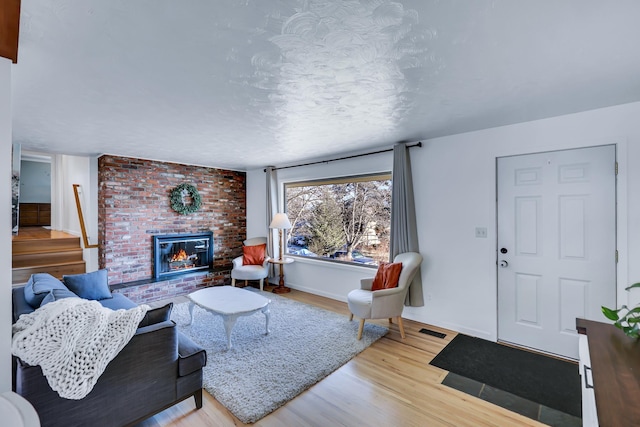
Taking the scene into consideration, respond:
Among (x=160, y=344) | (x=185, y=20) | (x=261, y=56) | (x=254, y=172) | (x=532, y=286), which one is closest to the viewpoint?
(x=185, y=20)

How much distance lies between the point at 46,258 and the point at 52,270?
389mm

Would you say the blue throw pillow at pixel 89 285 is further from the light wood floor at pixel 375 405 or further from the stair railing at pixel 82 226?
the light wood floor at pixel 375 405

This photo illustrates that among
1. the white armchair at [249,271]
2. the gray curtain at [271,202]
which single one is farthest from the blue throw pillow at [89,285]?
the gray curtain at [271,202]

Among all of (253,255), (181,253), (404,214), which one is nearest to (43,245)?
(181,253)

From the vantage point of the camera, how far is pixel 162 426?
1.89m

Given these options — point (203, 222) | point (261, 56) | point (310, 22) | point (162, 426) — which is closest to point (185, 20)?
point (261, 56)

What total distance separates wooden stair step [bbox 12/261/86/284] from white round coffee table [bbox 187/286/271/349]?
2.48 metres

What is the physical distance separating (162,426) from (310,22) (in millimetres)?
2596

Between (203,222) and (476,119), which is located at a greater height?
(476,119)

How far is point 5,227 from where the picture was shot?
1087 mm

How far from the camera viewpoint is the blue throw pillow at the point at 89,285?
317cm

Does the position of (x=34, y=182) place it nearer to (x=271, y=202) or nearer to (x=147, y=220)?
(x=147, y=220)

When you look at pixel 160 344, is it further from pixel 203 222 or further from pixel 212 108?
pixel 203 222

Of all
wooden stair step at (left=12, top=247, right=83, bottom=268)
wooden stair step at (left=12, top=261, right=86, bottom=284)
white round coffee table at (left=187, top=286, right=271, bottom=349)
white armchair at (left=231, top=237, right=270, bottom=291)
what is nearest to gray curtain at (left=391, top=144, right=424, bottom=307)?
white round coffee table at (left=187, top=286, right=271, bottom=349)
